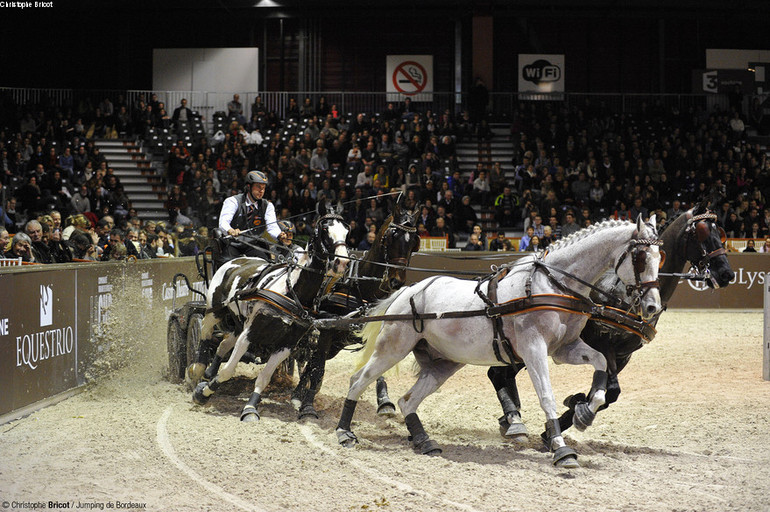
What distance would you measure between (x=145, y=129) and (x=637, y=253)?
20.4 m

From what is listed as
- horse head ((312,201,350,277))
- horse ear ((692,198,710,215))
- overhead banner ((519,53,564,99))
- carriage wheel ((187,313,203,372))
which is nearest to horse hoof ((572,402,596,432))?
horse ear ((692,198,710,215))

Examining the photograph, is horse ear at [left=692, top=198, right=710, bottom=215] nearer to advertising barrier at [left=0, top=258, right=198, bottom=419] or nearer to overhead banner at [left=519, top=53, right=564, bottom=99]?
advertising barrier at [left=0, top=258, right=198, bottom=419]

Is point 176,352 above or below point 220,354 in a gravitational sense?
below

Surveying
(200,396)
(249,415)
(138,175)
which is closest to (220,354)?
(200,396)

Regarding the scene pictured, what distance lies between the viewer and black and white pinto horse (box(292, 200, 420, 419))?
308 inches

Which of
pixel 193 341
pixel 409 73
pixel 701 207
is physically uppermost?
pixel 409 73

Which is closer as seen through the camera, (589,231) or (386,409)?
(589,231)

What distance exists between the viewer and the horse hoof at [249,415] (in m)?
7.38

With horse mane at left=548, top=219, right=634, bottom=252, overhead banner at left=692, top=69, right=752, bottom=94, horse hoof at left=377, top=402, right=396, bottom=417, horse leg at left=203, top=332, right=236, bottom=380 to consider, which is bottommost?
horse hoof at left=377, top=402, right=396, bottom=417

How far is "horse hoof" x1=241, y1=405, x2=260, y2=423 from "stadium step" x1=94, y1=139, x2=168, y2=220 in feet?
47.5

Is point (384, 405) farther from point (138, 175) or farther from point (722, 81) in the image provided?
point (722, 81)

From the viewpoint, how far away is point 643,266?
6.00m

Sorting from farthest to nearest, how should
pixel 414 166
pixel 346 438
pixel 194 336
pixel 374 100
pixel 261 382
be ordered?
pixel 374 100, pixel 414 166, pixel 194 336, pixel 261 382, pixel 346 438

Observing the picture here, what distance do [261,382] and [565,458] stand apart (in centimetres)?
308
